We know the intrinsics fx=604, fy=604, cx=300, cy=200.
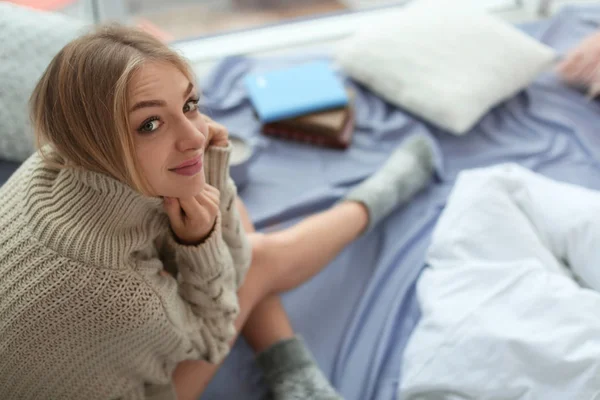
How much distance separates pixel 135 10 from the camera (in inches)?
73.9

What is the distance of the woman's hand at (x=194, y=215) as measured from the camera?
0.71 metres

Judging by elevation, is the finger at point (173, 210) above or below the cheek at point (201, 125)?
below

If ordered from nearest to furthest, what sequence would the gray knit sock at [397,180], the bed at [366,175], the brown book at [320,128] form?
the bed at [366,175] < the gray knit sock at [397,180] < the brown book at [320,128]

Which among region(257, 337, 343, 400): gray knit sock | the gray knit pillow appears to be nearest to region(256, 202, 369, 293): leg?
region(257, 337, 343, 400): gray knit sock

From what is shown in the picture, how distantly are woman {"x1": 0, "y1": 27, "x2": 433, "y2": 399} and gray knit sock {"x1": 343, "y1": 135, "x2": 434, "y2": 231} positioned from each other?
1.22 feet

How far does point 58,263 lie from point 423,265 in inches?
25.5

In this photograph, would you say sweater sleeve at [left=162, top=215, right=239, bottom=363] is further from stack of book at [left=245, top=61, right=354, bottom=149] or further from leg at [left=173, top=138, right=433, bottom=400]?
stack of book at [left=245, top=61, right=354, bottom=149]

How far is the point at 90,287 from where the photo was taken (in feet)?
2.14

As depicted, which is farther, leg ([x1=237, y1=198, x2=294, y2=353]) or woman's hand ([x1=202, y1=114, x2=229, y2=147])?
leg ([x1=237, y1=198, x2=294, y2=353])

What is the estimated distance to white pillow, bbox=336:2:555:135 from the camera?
137 centimetres

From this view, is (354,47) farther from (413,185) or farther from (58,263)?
(58,263)

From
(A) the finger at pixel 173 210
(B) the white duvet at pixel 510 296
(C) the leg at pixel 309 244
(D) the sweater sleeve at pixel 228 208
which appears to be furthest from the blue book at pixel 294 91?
(A) the finger at pixel 173 210

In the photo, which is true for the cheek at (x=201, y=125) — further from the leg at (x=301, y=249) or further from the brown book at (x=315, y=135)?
the brown book at (x=315, y=135)

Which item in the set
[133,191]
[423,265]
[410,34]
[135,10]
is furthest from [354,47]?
[133,191]
